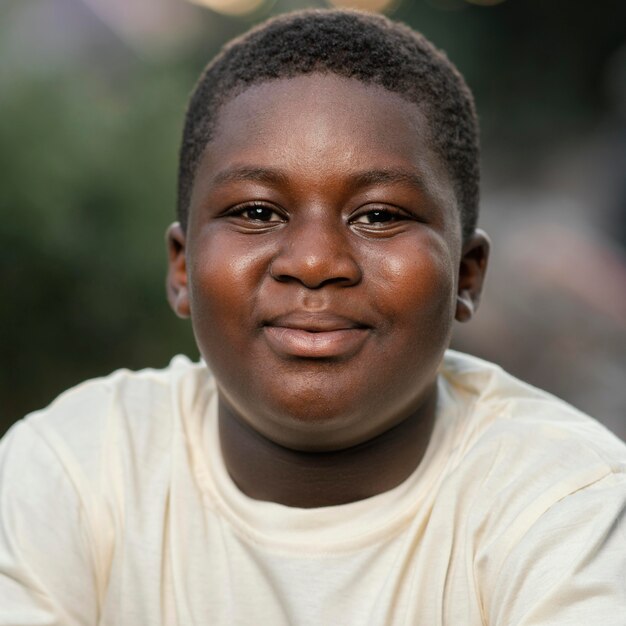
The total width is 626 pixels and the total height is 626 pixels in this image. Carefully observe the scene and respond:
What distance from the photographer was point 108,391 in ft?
7.42

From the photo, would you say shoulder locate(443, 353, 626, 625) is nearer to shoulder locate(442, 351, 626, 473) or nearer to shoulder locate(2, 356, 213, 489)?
shoulder locate(442, 351, 626, 473)

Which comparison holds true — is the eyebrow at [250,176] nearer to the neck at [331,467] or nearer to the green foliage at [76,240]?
the neck at [331,467]

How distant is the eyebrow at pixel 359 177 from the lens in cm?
180

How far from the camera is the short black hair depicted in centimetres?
192

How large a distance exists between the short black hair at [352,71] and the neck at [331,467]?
0.47m

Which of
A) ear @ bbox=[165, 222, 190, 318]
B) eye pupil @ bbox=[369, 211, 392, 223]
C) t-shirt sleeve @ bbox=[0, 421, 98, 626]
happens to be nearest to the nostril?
eye pupil @ bbox=[369, 211, 392, 223]

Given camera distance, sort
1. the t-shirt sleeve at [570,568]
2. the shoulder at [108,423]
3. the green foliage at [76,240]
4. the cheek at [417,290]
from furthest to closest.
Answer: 1. the green foliage at [76,240]
2. the shoulder at [108,423]
3. the cheek at [417,290]
4. the t-shirt sleeve at [570,568]

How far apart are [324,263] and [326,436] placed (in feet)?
1.09

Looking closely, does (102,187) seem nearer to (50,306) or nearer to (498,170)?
(50,306)

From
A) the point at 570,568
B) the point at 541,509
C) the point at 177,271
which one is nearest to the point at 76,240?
the point at 177,271

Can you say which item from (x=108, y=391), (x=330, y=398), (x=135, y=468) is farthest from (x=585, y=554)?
(x=108, y=391)

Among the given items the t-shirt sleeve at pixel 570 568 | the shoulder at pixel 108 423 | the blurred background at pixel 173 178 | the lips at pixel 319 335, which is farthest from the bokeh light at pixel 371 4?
the t-shirt sleeve at pixel 570 568

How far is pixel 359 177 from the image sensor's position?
5.88 ft

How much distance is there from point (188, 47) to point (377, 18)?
3888 millimetres
